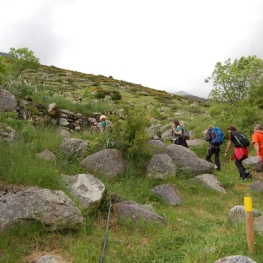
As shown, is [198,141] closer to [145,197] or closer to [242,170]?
[242,170]

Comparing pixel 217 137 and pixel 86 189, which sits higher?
pixel 217 137

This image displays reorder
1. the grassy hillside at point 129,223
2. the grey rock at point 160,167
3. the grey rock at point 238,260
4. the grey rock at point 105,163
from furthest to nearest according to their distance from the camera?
the grey rock at point 160,167 → the grey rock at point 105,163 → the grassy hillside at point 129,223 → the grey rock at point 238,260

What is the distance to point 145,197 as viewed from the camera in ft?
22.3

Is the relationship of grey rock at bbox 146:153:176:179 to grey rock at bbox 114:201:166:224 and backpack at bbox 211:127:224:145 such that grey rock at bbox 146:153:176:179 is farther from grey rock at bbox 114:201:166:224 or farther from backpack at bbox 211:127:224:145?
backpack at bbox 211:127:224:145

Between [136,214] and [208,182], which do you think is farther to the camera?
[208,182]

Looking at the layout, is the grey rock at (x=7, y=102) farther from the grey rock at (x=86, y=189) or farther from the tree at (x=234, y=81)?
the tree at (x=234, y=81)

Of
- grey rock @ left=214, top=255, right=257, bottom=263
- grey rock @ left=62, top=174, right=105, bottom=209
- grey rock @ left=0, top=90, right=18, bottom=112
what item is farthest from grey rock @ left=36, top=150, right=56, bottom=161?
grey rock @ left=214, top=255, right=257, bottom=263

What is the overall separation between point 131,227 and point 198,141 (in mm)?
9868

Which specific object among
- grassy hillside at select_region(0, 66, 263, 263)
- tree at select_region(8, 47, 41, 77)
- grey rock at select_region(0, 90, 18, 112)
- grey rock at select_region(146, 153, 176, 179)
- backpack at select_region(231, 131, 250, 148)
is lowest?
grassy hillside at select_region(0, 66, 263, 263)

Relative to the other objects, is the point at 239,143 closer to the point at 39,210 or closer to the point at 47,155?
the point at 47,155

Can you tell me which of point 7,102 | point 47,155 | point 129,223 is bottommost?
point 129,223

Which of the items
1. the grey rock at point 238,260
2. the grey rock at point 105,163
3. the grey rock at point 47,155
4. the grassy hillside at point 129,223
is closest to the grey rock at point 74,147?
the grassy hillside at point 129,223

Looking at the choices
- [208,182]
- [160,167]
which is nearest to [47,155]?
[160,167]

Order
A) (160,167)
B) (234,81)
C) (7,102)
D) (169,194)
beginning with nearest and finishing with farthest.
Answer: (169,194) < (160,167) < (7,102) < (234,81)
